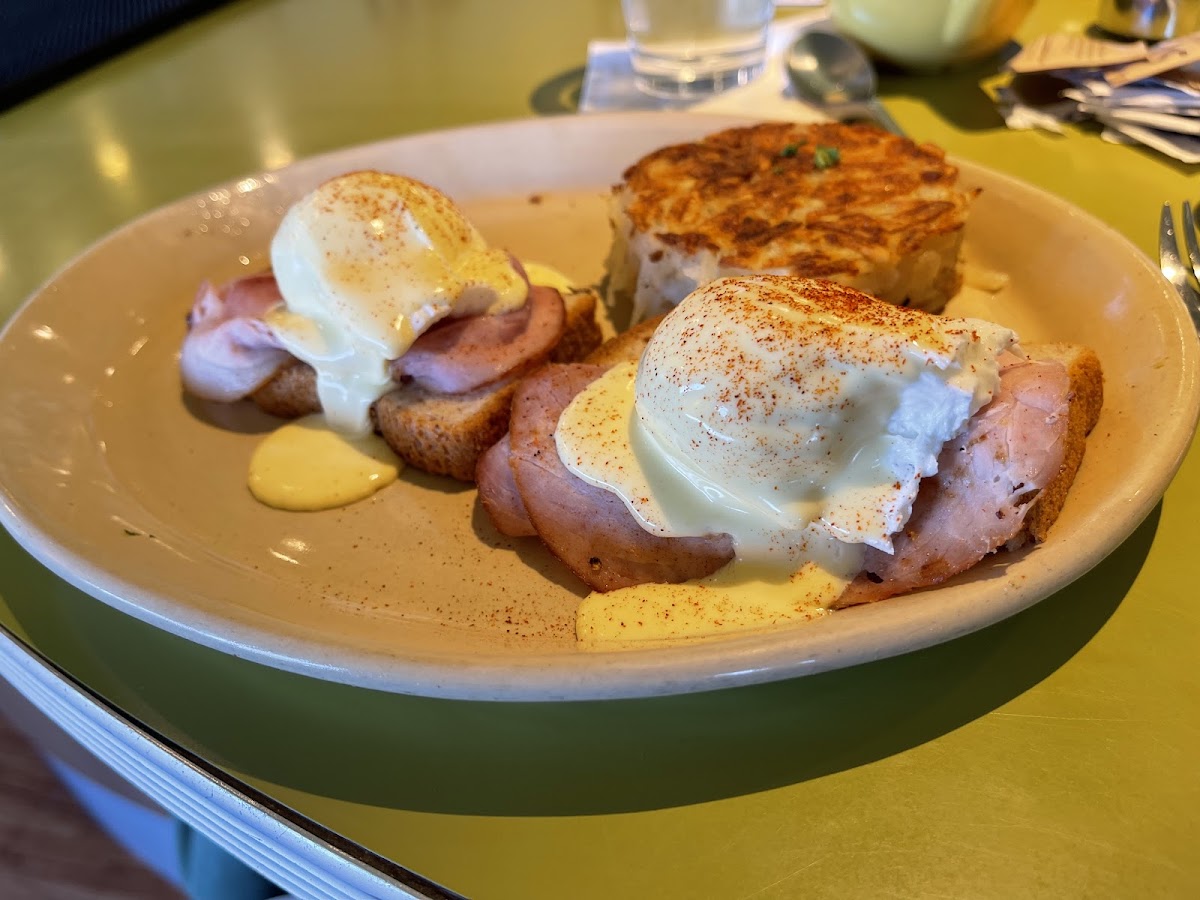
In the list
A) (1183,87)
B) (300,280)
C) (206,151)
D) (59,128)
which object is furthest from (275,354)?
(1183,87)

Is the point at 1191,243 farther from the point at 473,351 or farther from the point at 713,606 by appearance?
the point at 473,351

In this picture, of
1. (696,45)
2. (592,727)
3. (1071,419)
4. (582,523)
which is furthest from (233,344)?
(696,45)

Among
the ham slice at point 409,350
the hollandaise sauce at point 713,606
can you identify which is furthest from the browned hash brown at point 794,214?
the hollandaise sauce at point 713,606

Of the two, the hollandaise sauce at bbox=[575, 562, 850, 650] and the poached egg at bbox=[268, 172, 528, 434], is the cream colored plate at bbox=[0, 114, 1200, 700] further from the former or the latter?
the poached egg at bbox=[268, 172, 528, 434]

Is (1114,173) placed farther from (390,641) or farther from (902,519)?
(390,641)

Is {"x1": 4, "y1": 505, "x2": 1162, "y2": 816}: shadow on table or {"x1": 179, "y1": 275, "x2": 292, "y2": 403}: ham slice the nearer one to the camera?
{"x1": 4, "y1": 505, "x2": 1162, "y2": 816}: shadow on table

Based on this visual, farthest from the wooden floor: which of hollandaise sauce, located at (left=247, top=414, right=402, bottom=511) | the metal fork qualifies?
the metal fork
